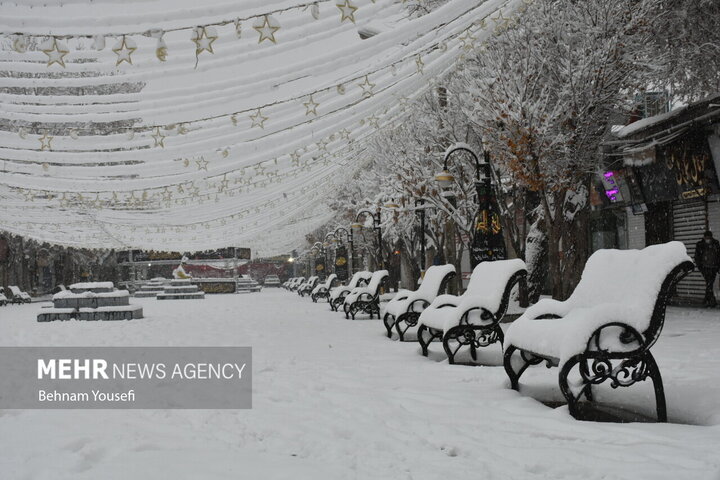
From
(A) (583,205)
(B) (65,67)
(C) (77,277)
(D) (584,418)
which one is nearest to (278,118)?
(B) (65,67)

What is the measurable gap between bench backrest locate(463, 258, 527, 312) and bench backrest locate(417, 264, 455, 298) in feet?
4.89

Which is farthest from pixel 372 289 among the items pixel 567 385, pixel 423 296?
pixel 567 385

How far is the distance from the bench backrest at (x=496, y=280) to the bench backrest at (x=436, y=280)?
149 cm

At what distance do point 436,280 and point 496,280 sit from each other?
2250 millimetres

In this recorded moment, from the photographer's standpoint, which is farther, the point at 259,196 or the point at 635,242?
the point at 635,242

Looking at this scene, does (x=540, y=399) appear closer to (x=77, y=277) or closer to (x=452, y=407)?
(x=452, y=407)

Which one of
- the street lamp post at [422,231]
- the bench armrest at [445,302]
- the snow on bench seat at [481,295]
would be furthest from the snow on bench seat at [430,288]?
the street lamp post at [422,231]

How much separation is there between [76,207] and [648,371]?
9.97 m

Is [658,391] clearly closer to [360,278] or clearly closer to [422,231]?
[422,231]

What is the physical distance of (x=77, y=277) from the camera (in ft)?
142

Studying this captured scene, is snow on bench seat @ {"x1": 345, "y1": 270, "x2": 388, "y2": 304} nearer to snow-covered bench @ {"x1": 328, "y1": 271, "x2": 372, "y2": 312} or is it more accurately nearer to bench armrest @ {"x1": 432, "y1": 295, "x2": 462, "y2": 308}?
snow-covered bench @ {"x1": 328, "y1": 271, "x2": 372, "y2": 312}

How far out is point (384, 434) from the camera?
388 cm

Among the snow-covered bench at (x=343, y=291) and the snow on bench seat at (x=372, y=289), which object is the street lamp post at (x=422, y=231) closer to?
the snow-covered bench at (x=343, y=291)

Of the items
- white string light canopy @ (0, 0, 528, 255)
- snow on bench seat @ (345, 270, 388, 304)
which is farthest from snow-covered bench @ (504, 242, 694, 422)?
snow on bench seat @ (345, 270, 388, 304)
